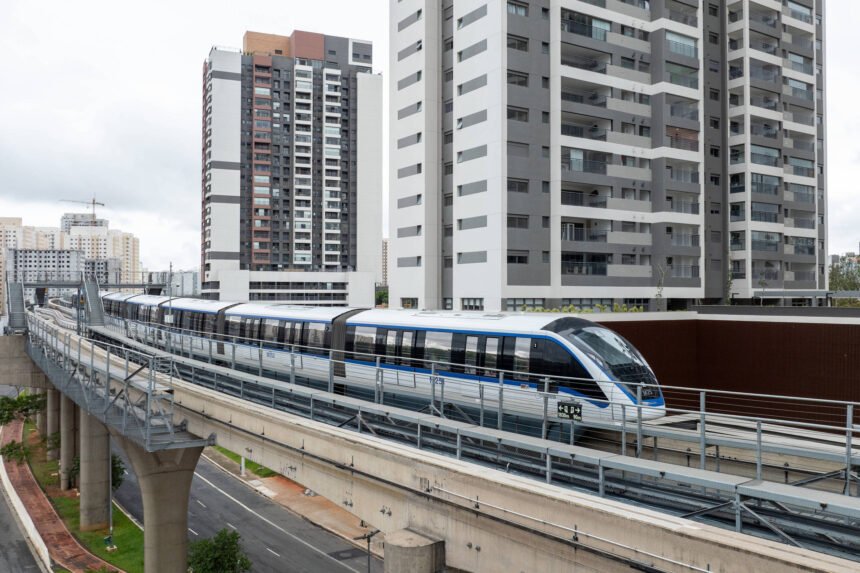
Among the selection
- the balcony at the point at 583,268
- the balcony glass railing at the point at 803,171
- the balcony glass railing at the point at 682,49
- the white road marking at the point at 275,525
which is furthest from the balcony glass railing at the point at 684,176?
the white road marking at the point at 275,525

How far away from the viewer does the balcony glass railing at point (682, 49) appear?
45144 millimetres

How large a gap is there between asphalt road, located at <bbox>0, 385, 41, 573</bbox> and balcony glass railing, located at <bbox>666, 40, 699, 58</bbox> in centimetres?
4964

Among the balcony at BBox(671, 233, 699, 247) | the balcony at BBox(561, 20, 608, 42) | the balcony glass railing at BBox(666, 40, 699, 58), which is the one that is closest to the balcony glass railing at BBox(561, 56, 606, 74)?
the balcony at BBox(561, 20, 608, 42)

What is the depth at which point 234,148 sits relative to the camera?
10925 centimetres

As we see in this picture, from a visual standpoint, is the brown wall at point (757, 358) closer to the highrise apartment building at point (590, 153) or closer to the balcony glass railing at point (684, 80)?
the highrise apartment building at point (590, 153)

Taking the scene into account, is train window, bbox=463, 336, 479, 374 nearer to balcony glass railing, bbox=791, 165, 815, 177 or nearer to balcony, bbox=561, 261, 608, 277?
balcony, bbox=561, 261, 608, 277

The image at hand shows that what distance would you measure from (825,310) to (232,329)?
2840cm

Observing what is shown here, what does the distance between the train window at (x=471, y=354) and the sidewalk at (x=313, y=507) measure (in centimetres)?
1809

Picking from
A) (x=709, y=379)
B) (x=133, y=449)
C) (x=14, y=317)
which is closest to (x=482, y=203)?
(x=709, y=379)

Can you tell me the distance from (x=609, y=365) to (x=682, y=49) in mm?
37232

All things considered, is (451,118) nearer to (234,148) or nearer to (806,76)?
(806,76)

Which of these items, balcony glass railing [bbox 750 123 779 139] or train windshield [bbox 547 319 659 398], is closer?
train windshield [bbox 547 319 659 398]

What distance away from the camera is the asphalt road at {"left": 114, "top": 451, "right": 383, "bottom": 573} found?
32.3 meters

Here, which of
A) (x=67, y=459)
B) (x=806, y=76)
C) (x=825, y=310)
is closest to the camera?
(x=825, y=310)
